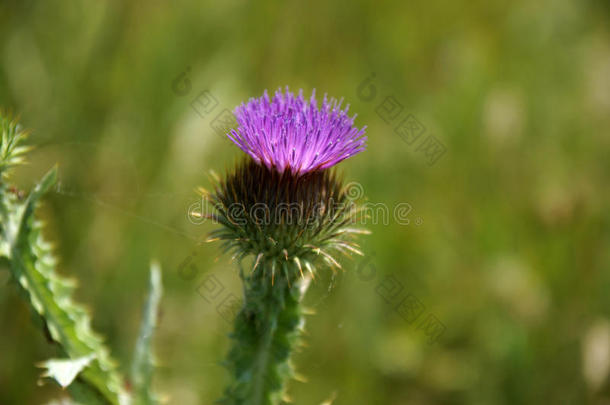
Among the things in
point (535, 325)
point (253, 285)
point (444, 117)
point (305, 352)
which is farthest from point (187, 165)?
point (535, 325)

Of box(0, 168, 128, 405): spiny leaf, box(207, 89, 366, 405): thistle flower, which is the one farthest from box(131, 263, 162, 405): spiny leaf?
box(207, 89, 366, 405): thistle flower

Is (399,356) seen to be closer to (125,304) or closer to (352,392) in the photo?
(352,392)

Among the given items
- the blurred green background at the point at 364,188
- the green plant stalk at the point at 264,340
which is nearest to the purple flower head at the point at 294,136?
the green plant stalk at the point at 264,340

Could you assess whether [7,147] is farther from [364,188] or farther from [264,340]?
[364,188]

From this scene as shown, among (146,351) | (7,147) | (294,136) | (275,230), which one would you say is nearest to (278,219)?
(275,230)

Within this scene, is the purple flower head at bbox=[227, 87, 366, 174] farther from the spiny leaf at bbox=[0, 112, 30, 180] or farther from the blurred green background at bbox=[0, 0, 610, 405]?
the blurred green background at bbox=[0, 0, 610, 405]

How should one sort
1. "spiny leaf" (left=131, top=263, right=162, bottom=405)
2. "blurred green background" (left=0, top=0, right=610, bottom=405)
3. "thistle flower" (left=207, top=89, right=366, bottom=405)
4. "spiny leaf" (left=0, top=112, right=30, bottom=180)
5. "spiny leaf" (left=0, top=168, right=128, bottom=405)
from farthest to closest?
"blurred green background" (left=0, top=0, right=610, bottom=405) → "spiny leaf" (left=131, top=263, right=162, bottom=405) → "thistle flower" (left=207, top=89, right=366, bottom=405) → "spiny leaf" (left=0, top=168, right=128, bottom=405) → "spiny leaf" (left=0, top=112, right=30, bottom=180)

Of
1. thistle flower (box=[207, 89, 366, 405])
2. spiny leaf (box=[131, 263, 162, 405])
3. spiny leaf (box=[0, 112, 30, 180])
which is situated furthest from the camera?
spiny leaf (box=[131, 263, 162, 405])

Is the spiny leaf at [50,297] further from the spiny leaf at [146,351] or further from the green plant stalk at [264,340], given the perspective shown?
the green plant stalk at [264,340]
